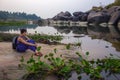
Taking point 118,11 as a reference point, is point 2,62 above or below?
below

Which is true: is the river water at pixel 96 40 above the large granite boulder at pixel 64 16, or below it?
below

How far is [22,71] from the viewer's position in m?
8.36

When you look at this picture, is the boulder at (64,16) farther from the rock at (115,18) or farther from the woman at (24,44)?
the woman at (24,44)

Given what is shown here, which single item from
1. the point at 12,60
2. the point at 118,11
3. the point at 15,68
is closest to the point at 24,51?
the point at 12,60

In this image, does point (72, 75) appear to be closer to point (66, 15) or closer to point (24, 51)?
point (24, 51)

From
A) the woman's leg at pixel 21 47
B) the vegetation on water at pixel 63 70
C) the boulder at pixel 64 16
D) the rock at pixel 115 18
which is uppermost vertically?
the boulder at pixel 64 16

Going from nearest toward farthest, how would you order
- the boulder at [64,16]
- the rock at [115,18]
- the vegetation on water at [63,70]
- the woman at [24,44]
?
the vegetation on water at [63,70]
the woman at [24,44]
the rock at [115,18]
the boulder at [64,16]

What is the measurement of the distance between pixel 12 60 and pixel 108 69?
3.57m

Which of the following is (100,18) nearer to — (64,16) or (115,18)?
(115,18)

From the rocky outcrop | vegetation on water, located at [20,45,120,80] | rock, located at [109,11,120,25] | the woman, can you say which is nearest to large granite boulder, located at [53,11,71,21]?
the rocky outcrop

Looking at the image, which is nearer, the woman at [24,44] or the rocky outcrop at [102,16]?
the woman at [24,44]

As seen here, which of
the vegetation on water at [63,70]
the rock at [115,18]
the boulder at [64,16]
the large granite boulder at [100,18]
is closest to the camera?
the vegetation on water at [63,70]

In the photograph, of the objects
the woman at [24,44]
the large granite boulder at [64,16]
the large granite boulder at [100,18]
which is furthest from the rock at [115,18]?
the woman at [24,44]

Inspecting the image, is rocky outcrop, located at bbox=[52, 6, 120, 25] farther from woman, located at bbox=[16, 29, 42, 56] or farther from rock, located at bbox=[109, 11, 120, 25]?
woman, located at bbox=[16, 29, 42, 56]
